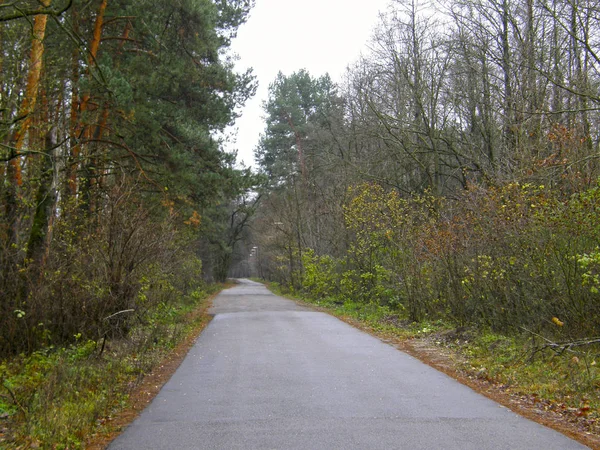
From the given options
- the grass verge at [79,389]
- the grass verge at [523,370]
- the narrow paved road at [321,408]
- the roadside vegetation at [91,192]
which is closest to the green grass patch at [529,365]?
the grass verge at [523,370]

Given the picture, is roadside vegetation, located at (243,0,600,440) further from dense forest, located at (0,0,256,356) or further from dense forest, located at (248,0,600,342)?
dense forest, located at (0,0,256,356)

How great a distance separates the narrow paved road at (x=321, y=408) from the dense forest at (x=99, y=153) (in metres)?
2.43

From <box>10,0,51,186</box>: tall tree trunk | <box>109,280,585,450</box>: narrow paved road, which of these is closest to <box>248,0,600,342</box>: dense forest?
<box>109,280,585,450</box>: narrow paved road

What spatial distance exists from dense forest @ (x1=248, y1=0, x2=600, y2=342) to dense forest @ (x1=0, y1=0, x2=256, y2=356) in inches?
167

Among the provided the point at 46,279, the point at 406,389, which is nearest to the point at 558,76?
the point at 406,389

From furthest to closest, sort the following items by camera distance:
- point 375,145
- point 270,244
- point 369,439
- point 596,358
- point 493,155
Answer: point 270,244, point 375,145, point 493,155, point 596,358, point 369,439

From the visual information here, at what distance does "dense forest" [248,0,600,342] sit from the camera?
379 inches

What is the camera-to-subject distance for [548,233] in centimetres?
945

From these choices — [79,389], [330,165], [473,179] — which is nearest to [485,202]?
[473,179]

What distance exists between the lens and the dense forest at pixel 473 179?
9617 millimetres

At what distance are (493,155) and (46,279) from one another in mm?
15131

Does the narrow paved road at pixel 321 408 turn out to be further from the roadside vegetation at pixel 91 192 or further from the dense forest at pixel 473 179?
the dense forest at pixel 473 179

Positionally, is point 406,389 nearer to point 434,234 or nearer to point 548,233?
point 548,233

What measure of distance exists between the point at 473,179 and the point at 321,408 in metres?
13.6
